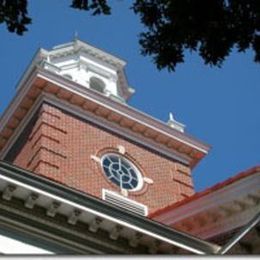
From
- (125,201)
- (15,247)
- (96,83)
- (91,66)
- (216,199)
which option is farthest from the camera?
(91,66)

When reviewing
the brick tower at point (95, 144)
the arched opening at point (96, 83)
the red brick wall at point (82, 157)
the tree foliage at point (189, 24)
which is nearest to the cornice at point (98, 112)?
the brick tower at point (95, 144)

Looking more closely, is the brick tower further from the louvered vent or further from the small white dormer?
the small white dormer

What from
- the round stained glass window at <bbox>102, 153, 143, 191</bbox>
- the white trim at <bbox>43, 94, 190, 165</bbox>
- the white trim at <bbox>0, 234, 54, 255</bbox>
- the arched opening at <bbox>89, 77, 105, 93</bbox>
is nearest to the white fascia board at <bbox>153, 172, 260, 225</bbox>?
the white trim at <bbox>0, 234, 54, 255</bbox>

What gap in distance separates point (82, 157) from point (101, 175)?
83 cm

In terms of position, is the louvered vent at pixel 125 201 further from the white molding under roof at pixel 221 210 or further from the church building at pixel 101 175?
the white molding under roof at pixel 221 210

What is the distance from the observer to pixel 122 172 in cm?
2898

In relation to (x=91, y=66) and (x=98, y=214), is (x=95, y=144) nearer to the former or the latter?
(x=91, y=66)

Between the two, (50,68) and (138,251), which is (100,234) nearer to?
(138,251)

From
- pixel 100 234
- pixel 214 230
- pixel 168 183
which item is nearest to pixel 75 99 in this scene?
pixel 168 183

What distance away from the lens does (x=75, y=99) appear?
2962 centimetres

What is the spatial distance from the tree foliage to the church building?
829 centimetres

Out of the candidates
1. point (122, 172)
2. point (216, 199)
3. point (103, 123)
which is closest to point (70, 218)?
point (216, 199)

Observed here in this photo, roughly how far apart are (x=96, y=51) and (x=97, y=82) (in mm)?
1560

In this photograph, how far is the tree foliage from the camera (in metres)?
7.37
